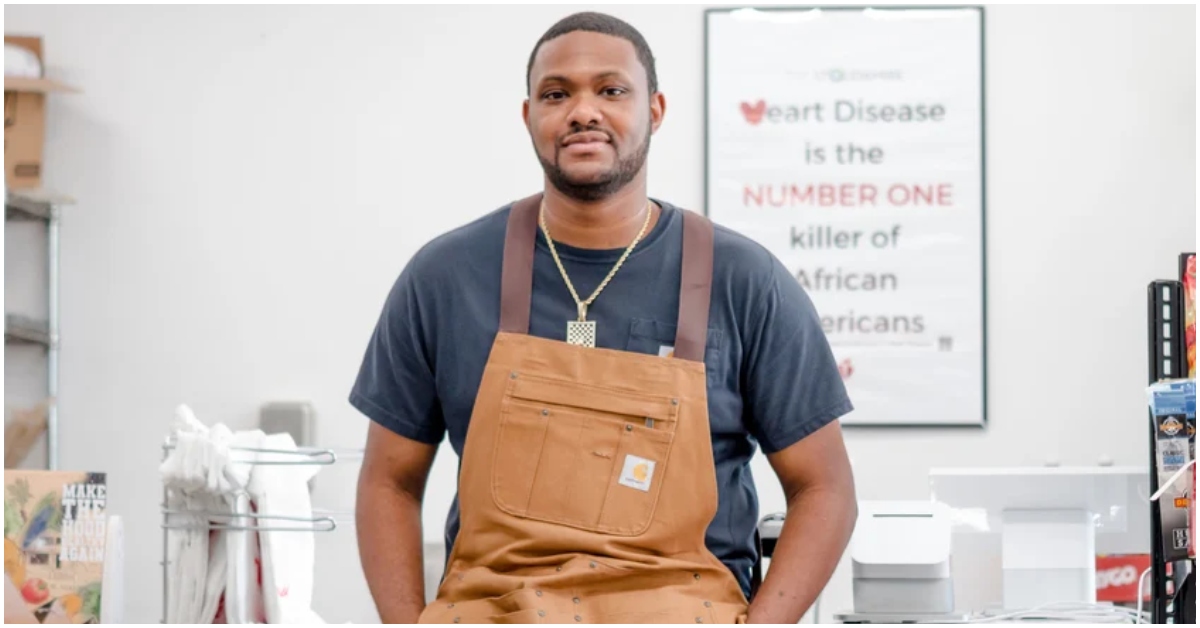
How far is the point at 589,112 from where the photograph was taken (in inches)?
69.1

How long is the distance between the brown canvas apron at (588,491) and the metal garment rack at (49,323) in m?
2.92

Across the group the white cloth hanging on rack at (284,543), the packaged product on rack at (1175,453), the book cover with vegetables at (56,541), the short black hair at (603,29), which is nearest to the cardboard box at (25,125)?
the book cover with vegetables at (56,541)

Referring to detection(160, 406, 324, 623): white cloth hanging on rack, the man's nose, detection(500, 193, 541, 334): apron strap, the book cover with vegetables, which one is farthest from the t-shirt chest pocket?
the book cover with vegetables

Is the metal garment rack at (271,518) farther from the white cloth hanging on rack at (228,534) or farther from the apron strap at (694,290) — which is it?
the apron strap at (694,290)

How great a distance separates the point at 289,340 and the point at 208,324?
0.79 ft

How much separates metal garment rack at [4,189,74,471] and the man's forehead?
2.88 meters

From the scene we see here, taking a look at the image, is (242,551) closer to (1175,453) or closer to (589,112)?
(589,112)

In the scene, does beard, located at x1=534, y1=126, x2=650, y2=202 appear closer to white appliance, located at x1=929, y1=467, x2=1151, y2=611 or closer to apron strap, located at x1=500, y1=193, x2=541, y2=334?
apron strap, located at x1=500, y1=193, x2=541, y2=334

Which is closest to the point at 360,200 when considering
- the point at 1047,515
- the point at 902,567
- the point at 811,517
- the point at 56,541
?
the point at 56,541

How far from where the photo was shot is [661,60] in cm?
436

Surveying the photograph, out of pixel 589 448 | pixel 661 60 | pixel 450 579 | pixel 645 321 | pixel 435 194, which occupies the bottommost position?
pixel 450 579

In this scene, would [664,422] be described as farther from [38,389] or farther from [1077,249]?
[38,389]

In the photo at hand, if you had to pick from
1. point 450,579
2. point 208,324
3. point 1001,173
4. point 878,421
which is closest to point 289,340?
point 208,324

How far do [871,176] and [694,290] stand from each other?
2.63 metres
